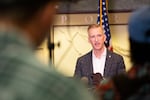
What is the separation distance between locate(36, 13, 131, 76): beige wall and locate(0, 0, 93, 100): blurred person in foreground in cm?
557

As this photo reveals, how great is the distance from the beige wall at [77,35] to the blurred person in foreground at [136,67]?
4916 mm

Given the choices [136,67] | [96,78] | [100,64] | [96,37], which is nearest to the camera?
[136,67]

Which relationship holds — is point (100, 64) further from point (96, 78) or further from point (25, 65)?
point (25, 65)

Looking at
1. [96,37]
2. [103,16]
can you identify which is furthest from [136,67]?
[103,16]

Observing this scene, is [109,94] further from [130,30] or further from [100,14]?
[100,14]

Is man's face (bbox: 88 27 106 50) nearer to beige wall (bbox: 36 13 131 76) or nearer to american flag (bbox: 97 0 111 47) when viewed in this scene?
american flag (bbox: 97 0 111 47)

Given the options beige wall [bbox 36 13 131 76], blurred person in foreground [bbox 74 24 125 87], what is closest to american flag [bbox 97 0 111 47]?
beige wall [bbox 36 13 131 76]

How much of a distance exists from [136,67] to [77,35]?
5092 mm

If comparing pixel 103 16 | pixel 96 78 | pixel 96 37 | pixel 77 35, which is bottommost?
pixel 96 78

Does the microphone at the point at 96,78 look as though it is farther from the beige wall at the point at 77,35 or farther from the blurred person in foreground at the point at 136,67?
the beige wall at the point at 77,35

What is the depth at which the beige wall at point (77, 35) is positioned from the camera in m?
6.34

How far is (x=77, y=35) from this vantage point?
646 centimetres

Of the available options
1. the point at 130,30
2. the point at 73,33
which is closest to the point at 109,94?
the point at 130,30

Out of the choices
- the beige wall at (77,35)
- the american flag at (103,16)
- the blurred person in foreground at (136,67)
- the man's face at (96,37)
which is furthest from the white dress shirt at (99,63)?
the blurred person in foreground at (136,67)
